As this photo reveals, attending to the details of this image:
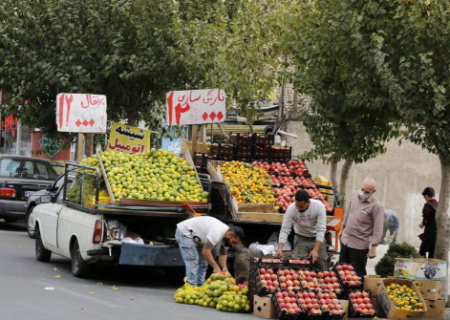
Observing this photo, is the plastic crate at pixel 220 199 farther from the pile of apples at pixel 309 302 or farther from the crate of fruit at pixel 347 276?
the pile of apples at pixel 309 302

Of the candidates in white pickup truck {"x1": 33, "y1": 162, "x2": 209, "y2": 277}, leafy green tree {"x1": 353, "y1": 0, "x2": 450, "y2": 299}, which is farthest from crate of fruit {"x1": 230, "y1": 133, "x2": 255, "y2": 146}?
leafy green tree {"x1": 353, "y1": 0, "x2": 450, "y2": 299}

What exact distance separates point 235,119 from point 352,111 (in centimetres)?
1201

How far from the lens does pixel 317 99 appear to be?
15766 mm

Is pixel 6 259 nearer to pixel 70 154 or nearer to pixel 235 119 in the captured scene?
pixel 235 119

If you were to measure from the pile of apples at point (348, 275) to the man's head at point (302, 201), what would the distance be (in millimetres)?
908

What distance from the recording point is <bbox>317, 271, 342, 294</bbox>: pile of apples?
11089 millimetres

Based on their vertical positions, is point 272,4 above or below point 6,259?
above

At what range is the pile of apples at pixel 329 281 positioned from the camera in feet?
36.4

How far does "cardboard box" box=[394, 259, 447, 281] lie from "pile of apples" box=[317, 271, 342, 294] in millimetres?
1350

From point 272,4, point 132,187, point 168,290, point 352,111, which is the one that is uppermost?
point 272,4

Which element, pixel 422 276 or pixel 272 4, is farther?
pixel 272 4

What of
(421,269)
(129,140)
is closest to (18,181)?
(129,140)

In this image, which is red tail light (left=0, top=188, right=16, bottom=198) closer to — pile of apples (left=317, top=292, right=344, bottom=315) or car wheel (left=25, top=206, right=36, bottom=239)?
Result: car wheel (left=25, top=206, right=36, bottom=239)

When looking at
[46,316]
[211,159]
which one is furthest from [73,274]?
[46,316]
